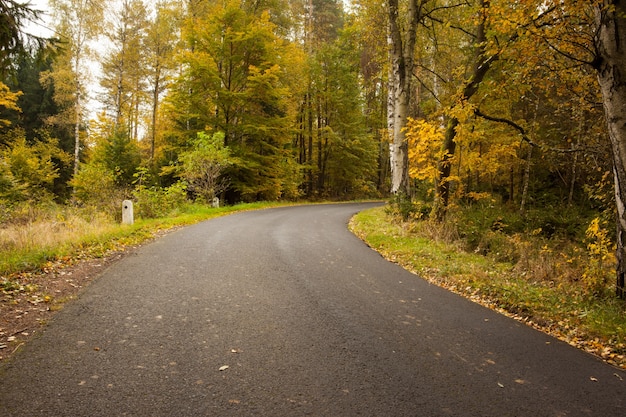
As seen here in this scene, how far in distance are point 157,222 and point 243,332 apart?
27.6 feet

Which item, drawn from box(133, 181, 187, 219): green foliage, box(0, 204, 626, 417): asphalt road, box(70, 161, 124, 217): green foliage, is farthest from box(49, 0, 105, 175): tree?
box(0, 204, 626, 417): asphalt road

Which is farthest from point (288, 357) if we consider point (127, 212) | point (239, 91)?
point (239, 91)

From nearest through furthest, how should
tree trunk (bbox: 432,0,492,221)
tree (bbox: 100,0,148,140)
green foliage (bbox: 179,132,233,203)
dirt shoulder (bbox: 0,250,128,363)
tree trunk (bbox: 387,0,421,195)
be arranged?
dirt shoulder (bbox: 0,250,128,363) → tree trunk (bbox: 432,0,492,221) → tree trunk (bbox: 387,0,421,195) → green foliage (bbox: 179,132,233,203) → tree (bbox: 100,0,148,140)

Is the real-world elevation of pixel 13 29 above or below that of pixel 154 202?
above

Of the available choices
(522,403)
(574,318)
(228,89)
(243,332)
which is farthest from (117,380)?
(228,89)

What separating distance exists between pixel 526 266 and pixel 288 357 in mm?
6167

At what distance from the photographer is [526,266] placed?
728cm

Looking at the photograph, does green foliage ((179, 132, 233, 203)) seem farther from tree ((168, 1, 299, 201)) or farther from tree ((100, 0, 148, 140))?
tree ((100, 0, 148, 140))

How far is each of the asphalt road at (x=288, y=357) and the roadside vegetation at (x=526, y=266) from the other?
567mm

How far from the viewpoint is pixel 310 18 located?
2528 centimetres

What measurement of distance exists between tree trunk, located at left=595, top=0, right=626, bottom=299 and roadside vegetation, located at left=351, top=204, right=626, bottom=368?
20.8 inches

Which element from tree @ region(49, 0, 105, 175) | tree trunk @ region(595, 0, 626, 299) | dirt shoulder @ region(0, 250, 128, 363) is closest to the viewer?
dirt shoulder @ region(0, 250, 128, 363)

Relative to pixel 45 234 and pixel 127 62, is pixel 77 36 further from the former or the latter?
pixel 45 234

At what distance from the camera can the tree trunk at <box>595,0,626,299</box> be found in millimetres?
4902
